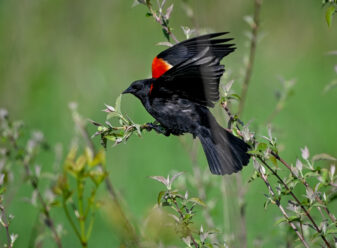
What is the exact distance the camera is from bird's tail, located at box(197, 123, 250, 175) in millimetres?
2184

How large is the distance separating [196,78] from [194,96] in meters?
0.14

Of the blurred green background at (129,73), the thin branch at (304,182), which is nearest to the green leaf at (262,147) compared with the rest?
the thin branch at (304,182)

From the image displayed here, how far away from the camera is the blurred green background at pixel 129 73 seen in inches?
171

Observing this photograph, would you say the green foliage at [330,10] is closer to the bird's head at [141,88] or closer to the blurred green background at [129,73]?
the bird's head at [141,88]

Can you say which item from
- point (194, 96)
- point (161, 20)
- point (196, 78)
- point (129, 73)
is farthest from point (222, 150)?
point (129, 73)

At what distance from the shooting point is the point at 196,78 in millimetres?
2012

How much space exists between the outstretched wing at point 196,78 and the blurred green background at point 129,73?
1724 mm

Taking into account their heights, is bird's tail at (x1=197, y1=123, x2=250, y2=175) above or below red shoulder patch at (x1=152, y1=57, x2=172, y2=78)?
below

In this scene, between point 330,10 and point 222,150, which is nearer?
point 330,10

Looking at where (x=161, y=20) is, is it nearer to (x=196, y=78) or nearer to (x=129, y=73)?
(x=196, y=78)

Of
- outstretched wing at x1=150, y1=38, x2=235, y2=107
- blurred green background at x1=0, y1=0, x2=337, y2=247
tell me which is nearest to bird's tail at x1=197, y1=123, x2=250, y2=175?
outstretched wing at x1=150, y1=38, x2=235, y2=107

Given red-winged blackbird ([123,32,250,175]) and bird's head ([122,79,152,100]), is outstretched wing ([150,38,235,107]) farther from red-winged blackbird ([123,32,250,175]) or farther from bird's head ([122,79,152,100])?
bird's head ([122,79,152,100])

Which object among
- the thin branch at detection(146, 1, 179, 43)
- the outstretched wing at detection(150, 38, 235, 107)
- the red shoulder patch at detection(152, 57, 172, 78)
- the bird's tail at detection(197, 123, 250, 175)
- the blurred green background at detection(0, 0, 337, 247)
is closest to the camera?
the thin branch at detection(146, 1, 179, 43)

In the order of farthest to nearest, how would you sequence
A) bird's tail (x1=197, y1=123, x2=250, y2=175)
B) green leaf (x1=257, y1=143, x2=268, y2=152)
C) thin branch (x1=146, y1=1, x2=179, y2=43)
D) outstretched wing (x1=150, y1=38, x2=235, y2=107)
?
bird's tail (x1=197, y1=123, x2=250, y2=175)
outstretched wing (x1=150, y1=38, x2=235, y2=107)
thin branch (x1=146, y1=1, x2=179, y2=43)
green leaf (x1=257, y1=143, x2=268, y2=152)
